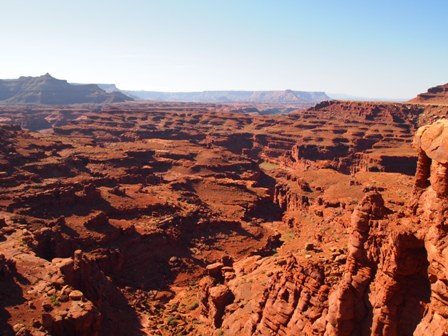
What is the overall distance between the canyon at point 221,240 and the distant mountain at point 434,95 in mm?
63676

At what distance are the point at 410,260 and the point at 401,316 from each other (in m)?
2.27

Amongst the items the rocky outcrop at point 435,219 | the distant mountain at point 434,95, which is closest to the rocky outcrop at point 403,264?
the rocky outcrop at point 435,219

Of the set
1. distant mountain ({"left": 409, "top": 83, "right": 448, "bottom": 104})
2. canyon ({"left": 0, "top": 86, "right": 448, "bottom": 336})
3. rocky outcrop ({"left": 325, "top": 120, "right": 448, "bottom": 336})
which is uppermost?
distant mountain ({"left": 409, "top": 83, "right": 448, "bottom": 104})

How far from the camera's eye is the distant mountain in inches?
6619

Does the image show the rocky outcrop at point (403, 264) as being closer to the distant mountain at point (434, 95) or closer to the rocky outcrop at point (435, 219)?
the rocky outcrop at point (435, 219)

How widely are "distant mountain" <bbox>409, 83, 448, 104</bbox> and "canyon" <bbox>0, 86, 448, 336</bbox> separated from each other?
2507 inches

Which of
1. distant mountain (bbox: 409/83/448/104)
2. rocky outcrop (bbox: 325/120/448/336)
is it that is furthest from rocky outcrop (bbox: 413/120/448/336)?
distant mountain (bbox: 409/83/448/104)

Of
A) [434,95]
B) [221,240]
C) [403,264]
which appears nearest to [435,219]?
Result: [403,264]

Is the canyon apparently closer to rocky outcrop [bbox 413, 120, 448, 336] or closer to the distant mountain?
rocky outcrop [bbox 413, 120, 448, 336]

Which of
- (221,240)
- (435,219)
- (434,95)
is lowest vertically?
(221,240)

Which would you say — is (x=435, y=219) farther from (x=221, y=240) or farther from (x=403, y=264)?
(x=221, y=240)

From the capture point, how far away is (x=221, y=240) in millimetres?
52875

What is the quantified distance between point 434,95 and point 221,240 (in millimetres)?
153437

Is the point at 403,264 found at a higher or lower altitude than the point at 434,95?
lower
